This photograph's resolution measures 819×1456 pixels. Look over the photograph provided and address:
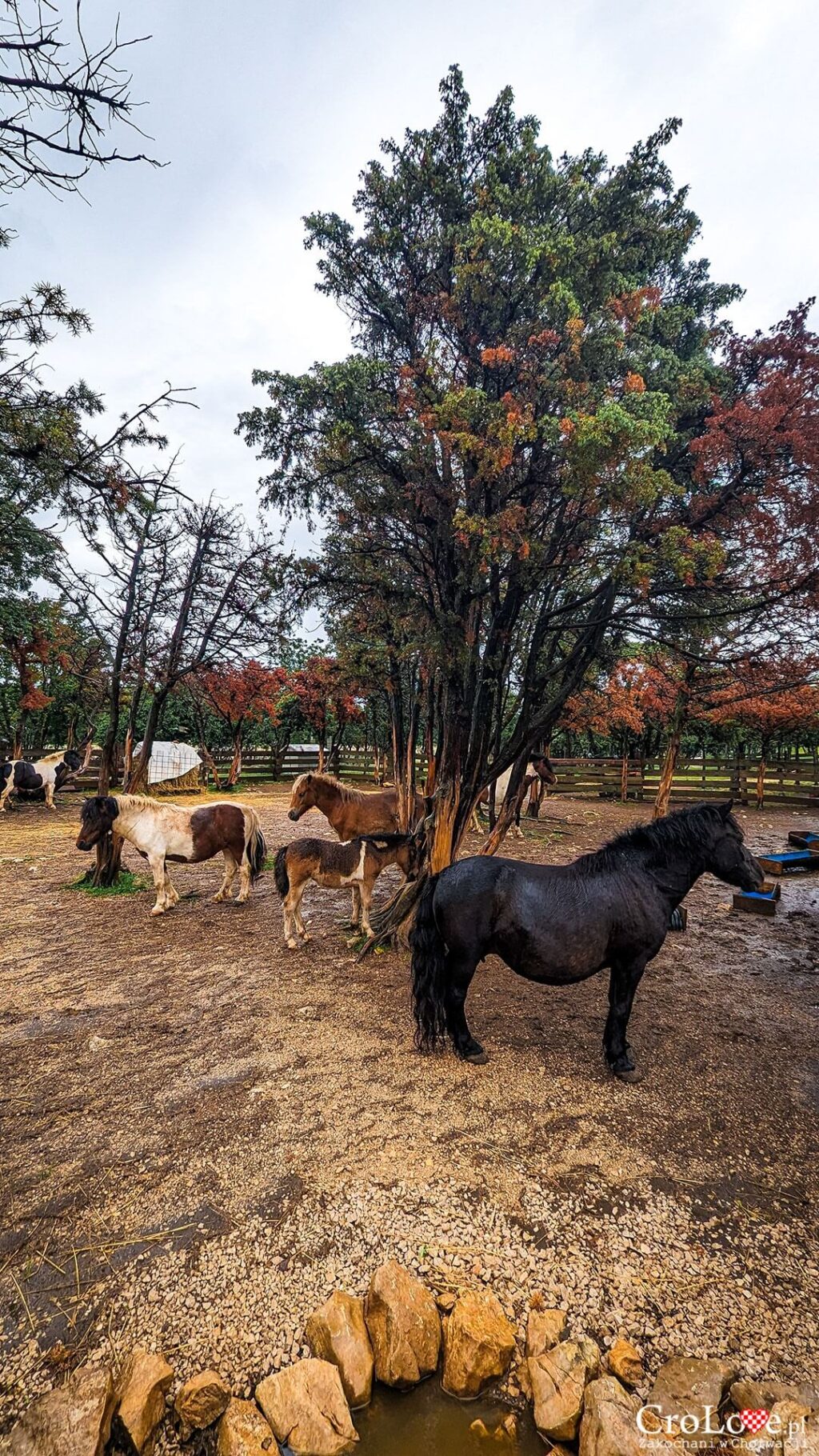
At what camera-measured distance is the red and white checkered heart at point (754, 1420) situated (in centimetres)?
164

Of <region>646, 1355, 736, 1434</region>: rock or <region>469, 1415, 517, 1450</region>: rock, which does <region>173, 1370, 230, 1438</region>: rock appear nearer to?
<region>469, 1415, 517, 1450</region>: rock

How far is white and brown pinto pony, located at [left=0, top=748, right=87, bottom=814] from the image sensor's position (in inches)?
577

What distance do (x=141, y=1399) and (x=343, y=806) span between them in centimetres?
606

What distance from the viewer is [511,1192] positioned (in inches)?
99.8

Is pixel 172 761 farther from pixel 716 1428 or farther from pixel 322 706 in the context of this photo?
pixel 716 1428

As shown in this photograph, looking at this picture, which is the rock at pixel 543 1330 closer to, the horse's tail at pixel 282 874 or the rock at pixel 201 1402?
the rock at pixel 201 1402

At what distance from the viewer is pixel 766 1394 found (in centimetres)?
171

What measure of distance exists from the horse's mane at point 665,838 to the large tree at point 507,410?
204cm

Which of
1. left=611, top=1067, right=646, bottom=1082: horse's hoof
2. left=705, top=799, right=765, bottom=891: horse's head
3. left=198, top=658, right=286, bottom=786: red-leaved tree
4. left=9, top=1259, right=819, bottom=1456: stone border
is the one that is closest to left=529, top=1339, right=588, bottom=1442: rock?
left=9, top=1259, right=819, bottom=1456: stone border

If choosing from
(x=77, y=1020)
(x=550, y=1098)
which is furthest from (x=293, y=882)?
(x=550, y=1098)

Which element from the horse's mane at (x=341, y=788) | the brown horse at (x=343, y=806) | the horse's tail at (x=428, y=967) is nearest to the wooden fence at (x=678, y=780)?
the brown horse at (x=343, y=806)

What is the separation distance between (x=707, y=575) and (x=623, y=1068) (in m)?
3.99

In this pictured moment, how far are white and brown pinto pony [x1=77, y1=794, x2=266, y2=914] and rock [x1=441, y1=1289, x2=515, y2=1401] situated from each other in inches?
228

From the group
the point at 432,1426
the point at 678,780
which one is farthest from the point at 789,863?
the point at 678,780
